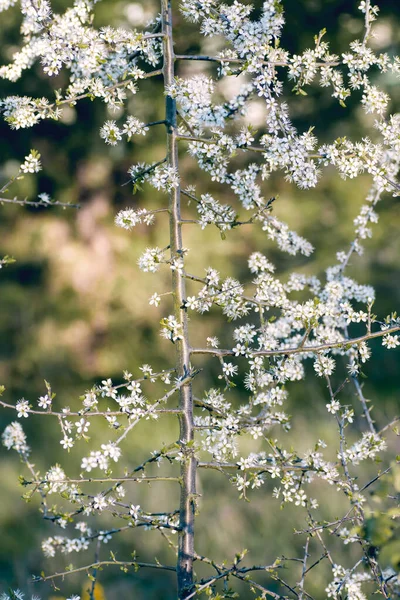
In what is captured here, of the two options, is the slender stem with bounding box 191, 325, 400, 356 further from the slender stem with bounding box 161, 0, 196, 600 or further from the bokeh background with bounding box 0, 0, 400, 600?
the bokeh background with bounding box 0, 0, 400, 600

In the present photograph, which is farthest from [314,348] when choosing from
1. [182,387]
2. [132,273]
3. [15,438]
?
[132,273]

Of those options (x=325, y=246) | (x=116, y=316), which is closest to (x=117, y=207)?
(x=116, y=316)

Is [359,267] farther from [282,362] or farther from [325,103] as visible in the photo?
[282,362]

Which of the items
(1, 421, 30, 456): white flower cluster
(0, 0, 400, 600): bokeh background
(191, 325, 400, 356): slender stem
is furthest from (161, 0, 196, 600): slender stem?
(0, 0, 400, 600): bokeh background

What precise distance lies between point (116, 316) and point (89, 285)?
15.0 inches

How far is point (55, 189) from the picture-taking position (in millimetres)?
5379

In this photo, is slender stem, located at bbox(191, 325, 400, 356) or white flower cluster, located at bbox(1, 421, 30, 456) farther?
white flower cluster, located at bbox(1, 421, 30, 456)

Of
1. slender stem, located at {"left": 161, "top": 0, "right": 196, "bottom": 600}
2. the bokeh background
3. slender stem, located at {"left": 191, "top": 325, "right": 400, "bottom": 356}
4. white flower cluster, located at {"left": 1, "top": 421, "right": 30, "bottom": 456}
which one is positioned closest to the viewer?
slender stem, located at {"left": 191, "top": 325, "right": 400, "bottom": 356}

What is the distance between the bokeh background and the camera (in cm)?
419

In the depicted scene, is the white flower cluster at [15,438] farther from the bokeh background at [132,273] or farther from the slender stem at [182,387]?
the bokeh background at [132,273]

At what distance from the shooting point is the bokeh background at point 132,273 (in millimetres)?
4191

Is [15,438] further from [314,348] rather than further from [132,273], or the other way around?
[132,273]

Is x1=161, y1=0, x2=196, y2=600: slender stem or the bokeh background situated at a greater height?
the bokeh background

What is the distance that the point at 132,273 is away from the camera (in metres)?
5.22
